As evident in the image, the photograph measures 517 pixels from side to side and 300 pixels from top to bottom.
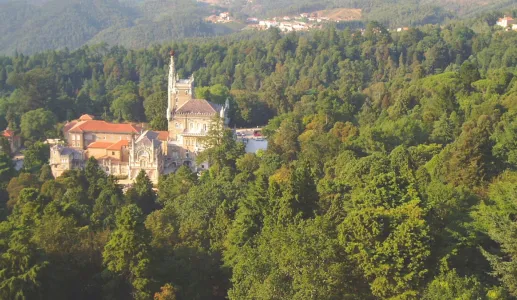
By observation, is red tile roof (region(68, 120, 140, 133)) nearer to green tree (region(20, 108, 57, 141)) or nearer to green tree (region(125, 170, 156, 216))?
green tree (region(20, 108, 57, 141))

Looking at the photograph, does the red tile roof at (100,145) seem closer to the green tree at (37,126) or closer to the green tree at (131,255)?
the green tree at (37,126)

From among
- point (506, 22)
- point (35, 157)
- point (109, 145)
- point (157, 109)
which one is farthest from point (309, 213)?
point (506, 22)

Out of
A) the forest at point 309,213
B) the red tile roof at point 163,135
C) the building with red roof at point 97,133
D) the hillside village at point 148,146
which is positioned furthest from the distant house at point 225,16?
the red tile roof at point 163,135

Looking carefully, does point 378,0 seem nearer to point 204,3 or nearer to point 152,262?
point 204,3

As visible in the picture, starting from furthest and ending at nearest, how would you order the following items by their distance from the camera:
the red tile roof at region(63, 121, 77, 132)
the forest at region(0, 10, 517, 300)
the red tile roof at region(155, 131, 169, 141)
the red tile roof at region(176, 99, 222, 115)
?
the red tile roof at region(63, 121, 77, 132) < the red tile roof at region(155, 131, 169, 141) < the red tile roof at region(176, 99, 222, 115) < the forest at region(0, 10, 517, 300)

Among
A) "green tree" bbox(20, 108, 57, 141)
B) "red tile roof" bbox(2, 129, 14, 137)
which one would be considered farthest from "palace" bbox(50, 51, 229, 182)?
"red tile roof" bbox(2, 129, 14, 137)

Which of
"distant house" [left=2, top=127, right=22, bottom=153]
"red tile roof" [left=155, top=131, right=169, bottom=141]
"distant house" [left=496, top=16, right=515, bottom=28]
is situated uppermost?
"distant house" [left=496, top=16, right=515, bottom=28]
